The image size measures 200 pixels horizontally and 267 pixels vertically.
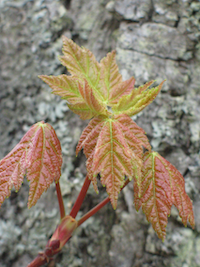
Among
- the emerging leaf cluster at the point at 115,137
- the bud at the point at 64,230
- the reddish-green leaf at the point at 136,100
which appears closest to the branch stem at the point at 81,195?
the bud at the point at 64,230

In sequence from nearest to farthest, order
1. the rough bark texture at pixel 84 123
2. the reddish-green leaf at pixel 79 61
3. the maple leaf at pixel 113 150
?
the maple leaf at pixel 113 150
the reddish-green leaf at pixel 79 61
the rough bark texture at pixel 84 123

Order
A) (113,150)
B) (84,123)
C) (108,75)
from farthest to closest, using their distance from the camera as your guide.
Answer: (84,123), (108,75), (113,150)

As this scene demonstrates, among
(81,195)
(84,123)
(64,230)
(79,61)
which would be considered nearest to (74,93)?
(79,61)

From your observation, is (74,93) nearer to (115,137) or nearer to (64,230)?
(115,137)

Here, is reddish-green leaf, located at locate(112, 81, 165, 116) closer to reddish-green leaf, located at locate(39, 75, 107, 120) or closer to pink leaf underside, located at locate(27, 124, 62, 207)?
reddish-green leaf, located at locate(39, 75, 107, 120)

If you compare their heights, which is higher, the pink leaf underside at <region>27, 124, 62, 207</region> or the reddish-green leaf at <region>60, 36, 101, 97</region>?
the reddish-green leaf at <region>60, 36, 101, 97</region>

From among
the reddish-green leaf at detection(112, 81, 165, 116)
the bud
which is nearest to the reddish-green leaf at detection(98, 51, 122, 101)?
the reddish-green leaf at detection(112, 81, 165, 116)

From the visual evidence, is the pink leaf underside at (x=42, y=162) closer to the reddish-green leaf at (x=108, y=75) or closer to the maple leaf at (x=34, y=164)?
the maple leaf at (x=34, y=164)
